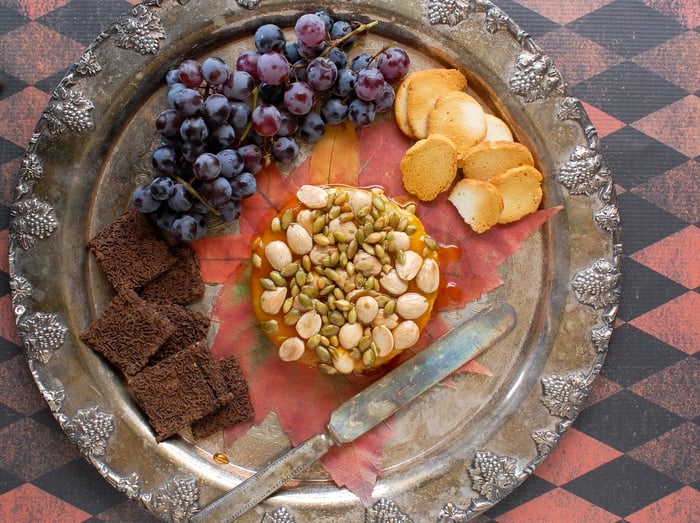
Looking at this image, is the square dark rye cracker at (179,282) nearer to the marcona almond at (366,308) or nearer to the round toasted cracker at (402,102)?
the marcona almond at (366,308)

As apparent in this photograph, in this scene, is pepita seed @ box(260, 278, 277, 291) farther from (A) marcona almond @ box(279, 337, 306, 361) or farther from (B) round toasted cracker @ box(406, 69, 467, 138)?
(B) round toasted cracker @ box(406, 69, 467, 138)

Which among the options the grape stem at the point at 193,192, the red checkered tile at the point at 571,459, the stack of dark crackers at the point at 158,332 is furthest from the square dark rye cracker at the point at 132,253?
the red checkered tile at the point at 571,459

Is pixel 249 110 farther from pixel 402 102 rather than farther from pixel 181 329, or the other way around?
pixel 181 329

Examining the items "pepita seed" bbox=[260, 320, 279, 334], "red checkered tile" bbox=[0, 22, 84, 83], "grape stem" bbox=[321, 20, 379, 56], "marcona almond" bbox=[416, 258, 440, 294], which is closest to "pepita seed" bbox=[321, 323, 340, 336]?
"pepita seed" bbox=[260, 320, 279, 334]

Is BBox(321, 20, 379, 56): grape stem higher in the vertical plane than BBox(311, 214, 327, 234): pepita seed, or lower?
higher

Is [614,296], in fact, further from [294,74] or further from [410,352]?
[294,74]

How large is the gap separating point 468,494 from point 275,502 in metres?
0.44

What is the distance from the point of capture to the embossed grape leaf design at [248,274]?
1.41m

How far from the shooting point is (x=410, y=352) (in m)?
1.43

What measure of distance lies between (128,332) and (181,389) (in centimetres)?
17

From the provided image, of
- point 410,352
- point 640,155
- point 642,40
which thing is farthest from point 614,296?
point 642,40

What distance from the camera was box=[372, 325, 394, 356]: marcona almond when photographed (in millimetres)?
1322

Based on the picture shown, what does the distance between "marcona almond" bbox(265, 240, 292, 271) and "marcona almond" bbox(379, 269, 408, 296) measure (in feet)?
0.69

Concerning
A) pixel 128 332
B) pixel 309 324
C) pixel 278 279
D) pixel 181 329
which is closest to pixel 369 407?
pixel 309 324
